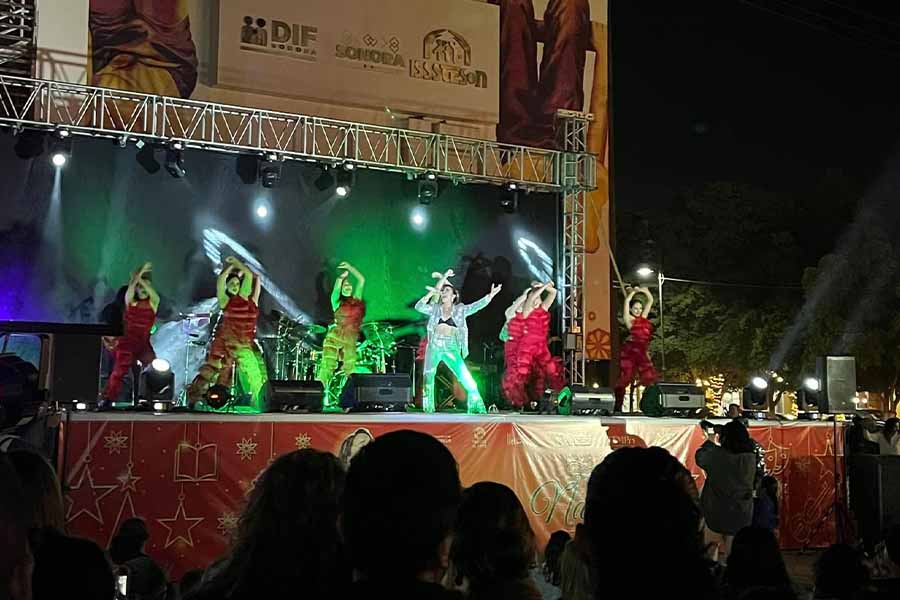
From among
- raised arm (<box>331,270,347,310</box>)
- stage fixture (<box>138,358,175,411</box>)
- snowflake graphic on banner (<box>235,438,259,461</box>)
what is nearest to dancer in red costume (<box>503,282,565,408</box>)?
raised arm (<box>331,270,347,310</box>)

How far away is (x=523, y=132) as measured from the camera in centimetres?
1436

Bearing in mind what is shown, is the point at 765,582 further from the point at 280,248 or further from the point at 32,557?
the point at 280,248

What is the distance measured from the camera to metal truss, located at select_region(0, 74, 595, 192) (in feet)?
36.2

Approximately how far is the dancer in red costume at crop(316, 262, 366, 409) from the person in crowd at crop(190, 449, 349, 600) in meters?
9.76

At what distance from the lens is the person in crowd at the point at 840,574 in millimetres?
3203

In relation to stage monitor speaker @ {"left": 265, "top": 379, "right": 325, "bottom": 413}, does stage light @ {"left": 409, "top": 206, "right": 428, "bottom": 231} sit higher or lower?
higher

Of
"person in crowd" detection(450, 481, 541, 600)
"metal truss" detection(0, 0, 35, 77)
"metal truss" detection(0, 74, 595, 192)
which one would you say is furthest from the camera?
"metal truss" detection(0, 74, 595, 192)

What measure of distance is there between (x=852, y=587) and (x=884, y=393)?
69.5 feet

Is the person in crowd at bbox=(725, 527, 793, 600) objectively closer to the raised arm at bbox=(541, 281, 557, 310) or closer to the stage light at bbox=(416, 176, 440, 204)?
the raised arm at bbox=(541, 281, 557, 310)

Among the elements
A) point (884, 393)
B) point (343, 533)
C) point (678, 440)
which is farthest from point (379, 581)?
point (884, 393)

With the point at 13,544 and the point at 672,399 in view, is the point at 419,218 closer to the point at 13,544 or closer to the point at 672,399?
the point at 672,399

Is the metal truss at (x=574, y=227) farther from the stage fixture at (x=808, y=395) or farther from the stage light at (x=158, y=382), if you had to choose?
the stage light at (x=158, y=382)

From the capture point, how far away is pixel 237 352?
10961mm

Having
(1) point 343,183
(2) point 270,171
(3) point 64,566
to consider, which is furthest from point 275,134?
(3) point 64,566
